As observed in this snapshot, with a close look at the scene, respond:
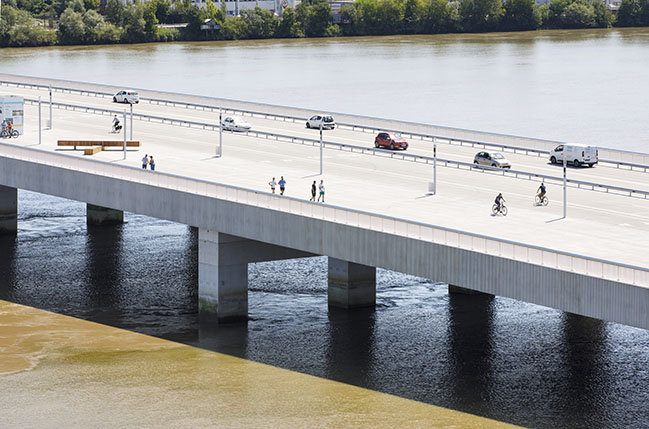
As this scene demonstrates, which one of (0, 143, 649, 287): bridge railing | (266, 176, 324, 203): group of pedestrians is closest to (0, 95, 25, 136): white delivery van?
(0, 143, 649, 287): bridge railing

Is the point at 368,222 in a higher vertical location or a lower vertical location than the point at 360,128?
lower

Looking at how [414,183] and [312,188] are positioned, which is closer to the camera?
[312,188]

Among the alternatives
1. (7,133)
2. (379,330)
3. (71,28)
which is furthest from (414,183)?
(71,28)

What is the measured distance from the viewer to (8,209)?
72.7m

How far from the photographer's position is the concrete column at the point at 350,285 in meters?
56.2

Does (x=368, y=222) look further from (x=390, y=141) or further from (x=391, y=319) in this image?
(x=390, y=141)

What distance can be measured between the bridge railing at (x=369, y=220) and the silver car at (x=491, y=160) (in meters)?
17.3

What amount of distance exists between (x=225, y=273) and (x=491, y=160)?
1771cm

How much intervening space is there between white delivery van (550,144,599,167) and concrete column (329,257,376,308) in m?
15.2

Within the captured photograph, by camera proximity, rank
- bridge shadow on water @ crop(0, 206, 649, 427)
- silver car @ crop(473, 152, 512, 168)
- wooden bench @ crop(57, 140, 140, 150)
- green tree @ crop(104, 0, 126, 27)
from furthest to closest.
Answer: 1. green tree @ crop(104, 0, 126, 27)
2. wooden bench @ crop(57, 140, 140, 150)
3. silver car @ crop(473, 152, 512, 168)
4. bridge shadow on water @ crop(0, 206, 649, 427)

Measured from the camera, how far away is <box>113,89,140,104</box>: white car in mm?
92562

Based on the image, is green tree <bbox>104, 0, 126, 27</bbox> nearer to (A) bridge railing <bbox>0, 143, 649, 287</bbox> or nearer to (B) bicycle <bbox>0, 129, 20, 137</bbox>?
(B) bicycle <bbox>0, 129, 20, 137</bbox>

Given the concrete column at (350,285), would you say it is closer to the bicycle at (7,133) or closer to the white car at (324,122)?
the white car at (324,122)

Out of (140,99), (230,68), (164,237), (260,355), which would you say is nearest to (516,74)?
(230,68)
